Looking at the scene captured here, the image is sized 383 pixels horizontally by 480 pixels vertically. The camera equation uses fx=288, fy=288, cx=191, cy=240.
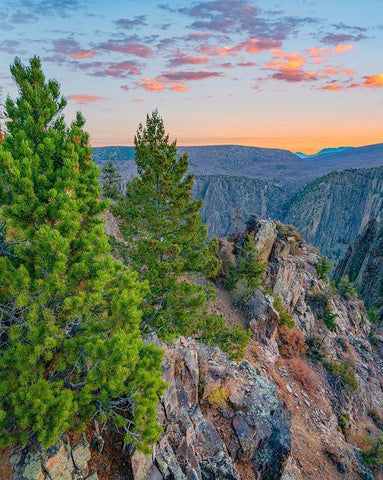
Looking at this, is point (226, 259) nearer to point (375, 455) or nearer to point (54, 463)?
point (375, 455)

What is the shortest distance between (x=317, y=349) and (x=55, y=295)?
22.7 metres

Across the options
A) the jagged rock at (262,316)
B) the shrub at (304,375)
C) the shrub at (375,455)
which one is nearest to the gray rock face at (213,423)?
the shrub at (304,375)

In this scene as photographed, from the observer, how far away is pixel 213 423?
10.1 metres

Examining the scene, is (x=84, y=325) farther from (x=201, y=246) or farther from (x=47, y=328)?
(x=201, y=246)

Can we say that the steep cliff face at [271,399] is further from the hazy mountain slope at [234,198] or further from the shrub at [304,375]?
Answer: the hazy mountain slope at [234,198]

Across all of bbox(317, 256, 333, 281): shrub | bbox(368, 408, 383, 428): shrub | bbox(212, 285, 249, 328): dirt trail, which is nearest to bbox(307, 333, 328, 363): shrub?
bbox(368, 408, 383, 428): shrub

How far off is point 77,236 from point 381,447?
19.1 m

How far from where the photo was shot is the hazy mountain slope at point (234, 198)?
6609 inches

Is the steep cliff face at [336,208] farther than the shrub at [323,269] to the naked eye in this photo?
Yes

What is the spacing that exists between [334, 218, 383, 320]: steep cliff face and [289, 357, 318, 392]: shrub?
41.8 m

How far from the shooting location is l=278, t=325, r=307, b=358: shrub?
72.4 ft

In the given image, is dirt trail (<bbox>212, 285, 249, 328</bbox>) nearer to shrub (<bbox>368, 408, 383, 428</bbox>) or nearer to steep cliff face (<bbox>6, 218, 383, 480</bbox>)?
steep cliff face (<bbox>6, 218, 383, 480</bbox>)

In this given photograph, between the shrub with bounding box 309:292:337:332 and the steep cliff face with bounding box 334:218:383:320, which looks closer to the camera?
the shrub with bounding box 309:292:337:332

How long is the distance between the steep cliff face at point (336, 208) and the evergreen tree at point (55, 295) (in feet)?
492
